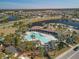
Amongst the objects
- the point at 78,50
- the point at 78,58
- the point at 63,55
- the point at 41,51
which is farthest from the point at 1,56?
the point at 78,50

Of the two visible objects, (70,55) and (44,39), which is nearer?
(70,55)

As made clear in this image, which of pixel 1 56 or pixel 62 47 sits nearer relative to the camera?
pixel 1 56

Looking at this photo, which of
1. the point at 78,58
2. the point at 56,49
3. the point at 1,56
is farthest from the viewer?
the point at 56,49

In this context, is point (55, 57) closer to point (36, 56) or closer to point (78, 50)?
point (36, 56)

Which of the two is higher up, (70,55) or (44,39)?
(70,55)

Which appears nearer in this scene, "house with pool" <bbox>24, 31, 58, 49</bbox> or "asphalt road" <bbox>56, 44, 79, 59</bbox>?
"asphalt road" <bbox>56, 44, 79, 59</bbox>

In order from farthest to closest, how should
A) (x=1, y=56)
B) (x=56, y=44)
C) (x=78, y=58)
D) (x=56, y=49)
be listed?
(x=56, y=44)
(x=56, y=49)
(x=78, y=58)
(x=1, y=56)

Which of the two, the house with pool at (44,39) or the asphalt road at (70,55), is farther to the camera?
the house with pool at (44,39)

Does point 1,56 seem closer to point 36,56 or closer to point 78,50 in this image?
point 36,56

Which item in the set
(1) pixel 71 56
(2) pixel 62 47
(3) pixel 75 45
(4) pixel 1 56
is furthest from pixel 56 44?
(4) pixel 1 56
